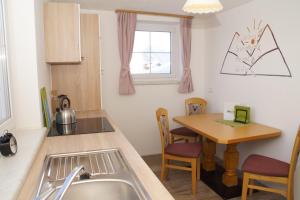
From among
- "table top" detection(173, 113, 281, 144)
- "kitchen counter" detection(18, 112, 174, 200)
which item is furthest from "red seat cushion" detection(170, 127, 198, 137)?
"kitchen counter" detection(18, 112, 174, 200)

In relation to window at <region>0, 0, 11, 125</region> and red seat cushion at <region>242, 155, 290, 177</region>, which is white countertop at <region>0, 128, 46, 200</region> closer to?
window at <region>0, 0, 11, 125</region>

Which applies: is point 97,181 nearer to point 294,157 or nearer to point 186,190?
point 294,157

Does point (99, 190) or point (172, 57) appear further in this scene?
point (172, 57)

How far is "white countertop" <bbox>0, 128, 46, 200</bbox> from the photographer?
0.91 metres

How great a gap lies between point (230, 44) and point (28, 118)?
2.60 m

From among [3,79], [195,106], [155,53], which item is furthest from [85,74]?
[195,106]

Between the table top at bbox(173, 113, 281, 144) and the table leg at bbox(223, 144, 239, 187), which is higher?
the table top at bbox(173, 113, 281, 144)

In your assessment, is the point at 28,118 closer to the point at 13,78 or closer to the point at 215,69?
the point at 13,78

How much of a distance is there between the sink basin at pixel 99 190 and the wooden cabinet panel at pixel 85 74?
5.92 feet

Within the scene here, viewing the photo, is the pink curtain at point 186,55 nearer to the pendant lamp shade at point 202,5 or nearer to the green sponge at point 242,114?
the green sponge at point 242,114

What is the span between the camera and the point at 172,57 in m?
3.73

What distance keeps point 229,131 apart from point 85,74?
1741 mm

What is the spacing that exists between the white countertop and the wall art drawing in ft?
7.60

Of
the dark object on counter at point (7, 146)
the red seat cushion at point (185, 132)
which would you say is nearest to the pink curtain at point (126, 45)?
the red seat cushion at point (185, 132)
